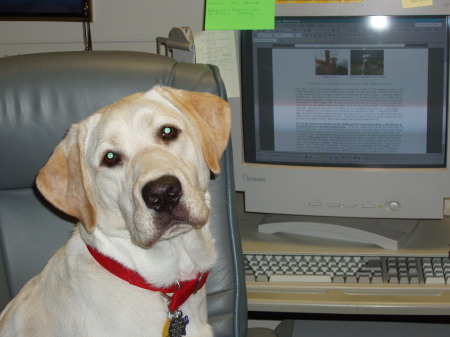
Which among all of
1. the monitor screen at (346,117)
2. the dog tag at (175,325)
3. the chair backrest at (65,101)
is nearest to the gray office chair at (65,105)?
the chair backrest at (65,101)

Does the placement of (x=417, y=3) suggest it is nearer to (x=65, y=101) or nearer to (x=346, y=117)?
(x=346, y=117)

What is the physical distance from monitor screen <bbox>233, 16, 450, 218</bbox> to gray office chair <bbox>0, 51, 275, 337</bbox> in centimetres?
31

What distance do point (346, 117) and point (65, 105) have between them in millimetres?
729

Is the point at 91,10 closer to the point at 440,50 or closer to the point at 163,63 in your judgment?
the point at 163,63

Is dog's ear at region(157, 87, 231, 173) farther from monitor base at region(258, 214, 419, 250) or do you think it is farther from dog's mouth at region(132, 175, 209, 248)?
monitor base at region(258, 214, 419, 250)

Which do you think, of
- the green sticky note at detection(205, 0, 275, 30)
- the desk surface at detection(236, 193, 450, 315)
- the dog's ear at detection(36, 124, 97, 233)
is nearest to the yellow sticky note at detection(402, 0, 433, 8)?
the green sticky note at detection(205, 0, 275, 30)

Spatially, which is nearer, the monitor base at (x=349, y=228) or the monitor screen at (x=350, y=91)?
the monitor screen at (x=350, y=91)

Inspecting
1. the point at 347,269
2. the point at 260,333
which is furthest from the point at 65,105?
the point at 347,269

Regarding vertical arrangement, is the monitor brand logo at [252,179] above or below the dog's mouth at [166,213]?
below

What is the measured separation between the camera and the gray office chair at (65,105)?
1455mm

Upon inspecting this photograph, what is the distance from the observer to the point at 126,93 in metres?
1.46

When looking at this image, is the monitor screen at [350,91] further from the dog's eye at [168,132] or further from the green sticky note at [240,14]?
the dog's eye at [168,132]

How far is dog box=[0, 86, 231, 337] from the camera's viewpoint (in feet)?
4.25

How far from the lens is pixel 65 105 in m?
1.47
